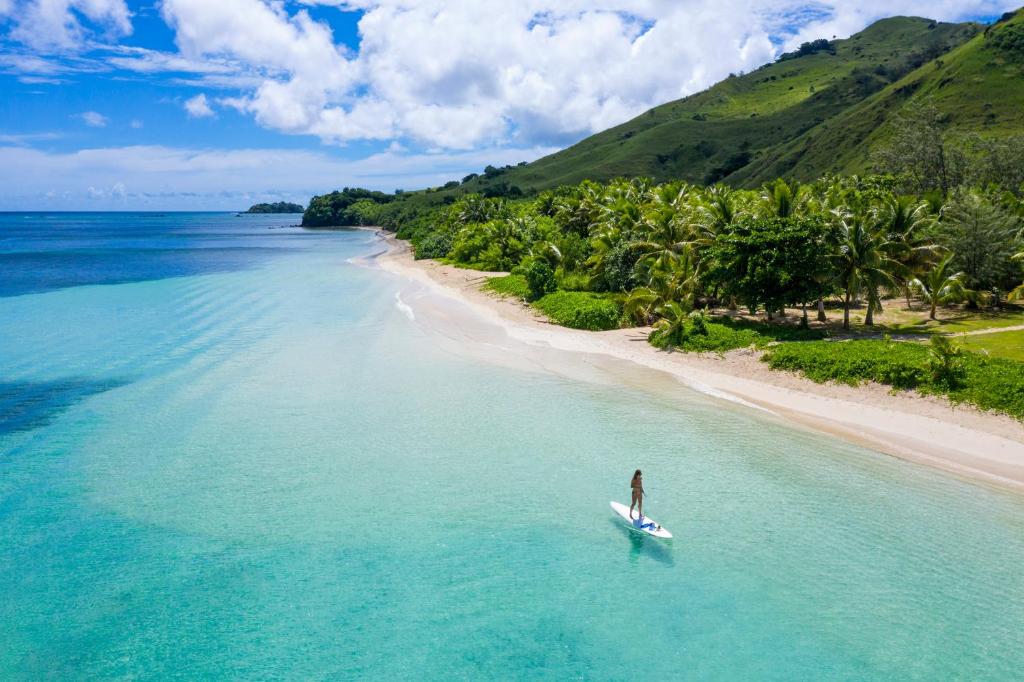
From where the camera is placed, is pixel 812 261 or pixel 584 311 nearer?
pixel 812 261

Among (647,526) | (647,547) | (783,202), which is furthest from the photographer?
(783,202)

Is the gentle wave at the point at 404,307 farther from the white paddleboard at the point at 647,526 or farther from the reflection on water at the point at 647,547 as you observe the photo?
the reflection on water at the point at 647,547

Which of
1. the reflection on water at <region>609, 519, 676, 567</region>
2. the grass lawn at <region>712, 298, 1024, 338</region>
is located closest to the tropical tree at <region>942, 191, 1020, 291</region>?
the grass lawn at <region>712, 298, 1024, 338</region>

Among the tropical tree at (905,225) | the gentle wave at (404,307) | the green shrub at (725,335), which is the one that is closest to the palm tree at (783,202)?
the tropical tree at (905,225)

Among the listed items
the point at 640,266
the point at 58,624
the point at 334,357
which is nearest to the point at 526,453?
the point at 58,624

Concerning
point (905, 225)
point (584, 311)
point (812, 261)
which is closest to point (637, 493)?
point (812, 261)

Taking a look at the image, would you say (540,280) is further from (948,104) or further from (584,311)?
(948,104)
